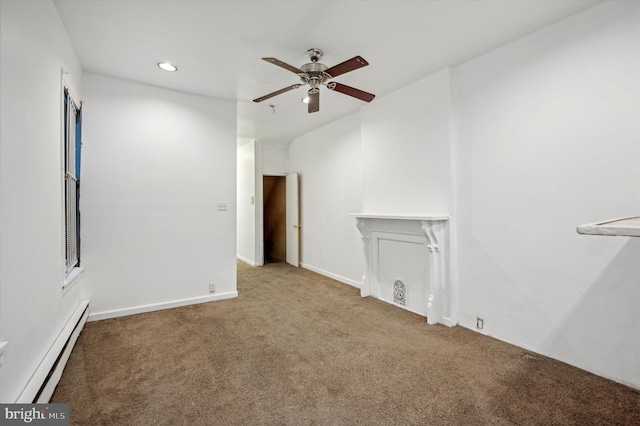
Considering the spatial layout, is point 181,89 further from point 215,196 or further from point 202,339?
point 202,339

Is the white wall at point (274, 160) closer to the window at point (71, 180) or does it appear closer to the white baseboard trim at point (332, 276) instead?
the white baseboard trim at point (332, 276)

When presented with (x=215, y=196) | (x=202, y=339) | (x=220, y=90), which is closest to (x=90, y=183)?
(x=215, y=196)

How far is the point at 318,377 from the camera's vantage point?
209 centimetres

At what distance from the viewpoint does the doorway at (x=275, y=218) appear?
665 cm

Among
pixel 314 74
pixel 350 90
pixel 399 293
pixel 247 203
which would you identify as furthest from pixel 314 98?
pixel 247 203

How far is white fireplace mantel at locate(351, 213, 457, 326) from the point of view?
3023 mm

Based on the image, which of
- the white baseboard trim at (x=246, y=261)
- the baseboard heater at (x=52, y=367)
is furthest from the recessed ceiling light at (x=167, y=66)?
the white baseboard trim at (x=246, y=261)

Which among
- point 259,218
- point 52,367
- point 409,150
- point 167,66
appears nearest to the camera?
point 52,367

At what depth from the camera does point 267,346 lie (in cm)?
256

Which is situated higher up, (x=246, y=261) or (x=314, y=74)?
(x=314, y=74)

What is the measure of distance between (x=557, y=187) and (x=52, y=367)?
3.77m

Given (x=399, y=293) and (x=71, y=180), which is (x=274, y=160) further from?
(x=399, y=293)

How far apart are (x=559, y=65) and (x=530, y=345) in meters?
2.27

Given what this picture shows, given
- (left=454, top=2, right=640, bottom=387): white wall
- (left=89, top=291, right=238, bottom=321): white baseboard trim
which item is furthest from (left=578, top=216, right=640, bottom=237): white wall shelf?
(left=89, top=291, right=238, bottom=321): white baseboard trim
